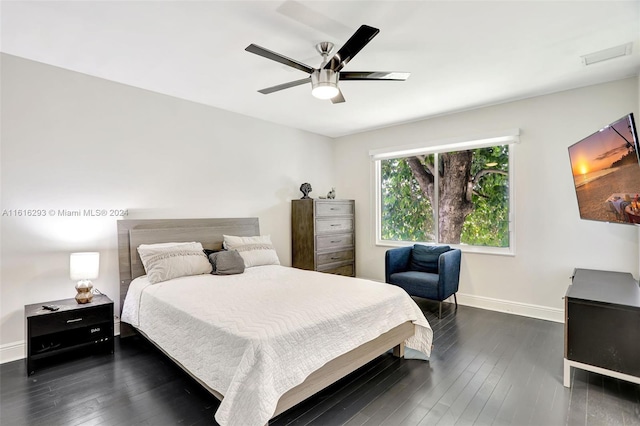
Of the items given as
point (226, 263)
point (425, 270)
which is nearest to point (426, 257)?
point (425, 270)

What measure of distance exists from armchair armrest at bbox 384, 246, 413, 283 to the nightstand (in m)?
3.08

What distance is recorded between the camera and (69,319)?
265cm

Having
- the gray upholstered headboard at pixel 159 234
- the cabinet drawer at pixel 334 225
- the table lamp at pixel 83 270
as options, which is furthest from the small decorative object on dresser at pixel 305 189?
the table lamp at pixel 83 270

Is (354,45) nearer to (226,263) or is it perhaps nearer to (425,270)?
(226,263)

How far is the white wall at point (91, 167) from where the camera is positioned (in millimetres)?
2742

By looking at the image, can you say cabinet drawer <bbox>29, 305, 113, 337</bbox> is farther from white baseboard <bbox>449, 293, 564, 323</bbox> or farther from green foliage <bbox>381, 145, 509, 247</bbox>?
white baseboard <bbox>449, 293, 564, 323</bbox>

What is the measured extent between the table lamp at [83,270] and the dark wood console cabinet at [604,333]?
388 cm

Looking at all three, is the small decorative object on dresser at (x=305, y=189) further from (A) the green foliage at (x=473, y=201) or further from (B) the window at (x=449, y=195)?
(A) the green foliage at (x=473, y=201)

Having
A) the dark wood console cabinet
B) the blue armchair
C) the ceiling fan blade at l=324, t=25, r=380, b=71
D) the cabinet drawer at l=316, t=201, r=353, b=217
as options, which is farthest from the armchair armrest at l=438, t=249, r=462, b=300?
the ceiling fan blade at l=324, t=25, r=380, b=71

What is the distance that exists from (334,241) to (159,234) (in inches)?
99.9

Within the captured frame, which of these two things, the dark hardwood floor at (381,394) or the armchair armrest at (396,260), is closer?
the dark hardwood floor at (381,394)

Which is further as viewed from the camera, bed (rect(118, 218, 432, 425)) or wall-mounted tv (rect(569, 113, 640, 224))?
wall-mounted tv (rect(569, 113, 640, 224))

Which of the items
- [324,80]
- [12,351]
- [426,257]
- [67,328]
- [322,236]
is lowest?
[12,351]

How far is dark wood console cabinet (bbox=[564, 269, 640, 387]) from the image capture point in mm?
2064
